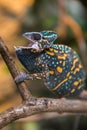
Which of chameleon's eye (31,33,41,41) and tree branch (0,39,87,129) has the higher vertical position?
chameleon's eye (31,33,41,41)

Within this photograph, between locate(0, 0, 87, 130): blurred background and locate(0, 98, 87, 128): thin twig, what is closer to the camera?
locate(0, 98, 87, 128): thin twig

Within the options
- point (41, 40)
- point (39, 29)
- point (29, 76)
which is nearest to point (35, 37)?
point (41, 40)

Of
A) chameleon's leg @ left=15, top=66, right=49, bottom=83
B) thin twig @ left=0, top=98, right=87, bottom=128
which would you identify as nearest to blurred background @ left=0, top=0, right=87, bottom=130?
thin twig @ left=0, top=98, right=87, bottom=128

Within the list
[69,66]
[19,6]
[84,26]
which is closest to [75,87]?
[69,66]

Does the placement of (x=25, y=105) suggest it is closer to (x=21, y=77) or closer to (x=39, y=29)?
(x=21, y=77)

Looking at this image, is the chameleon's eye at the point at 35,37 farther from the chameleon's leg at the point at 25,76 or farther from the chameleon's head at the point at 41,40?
the chameleon's leg at the point at 25,76

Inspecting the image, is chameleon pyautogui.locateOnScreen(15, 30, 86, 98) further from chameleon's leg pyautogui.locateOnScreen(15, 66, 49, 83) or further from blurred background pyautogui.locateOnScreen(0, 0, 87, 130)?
blurred background pyautogui.locateOnScreen(0, 0, 87, 130)

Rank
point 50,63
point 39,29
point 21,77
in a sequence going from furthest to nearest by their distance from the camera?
1. point 39,29
2. point 50,63
3. point 21,77
